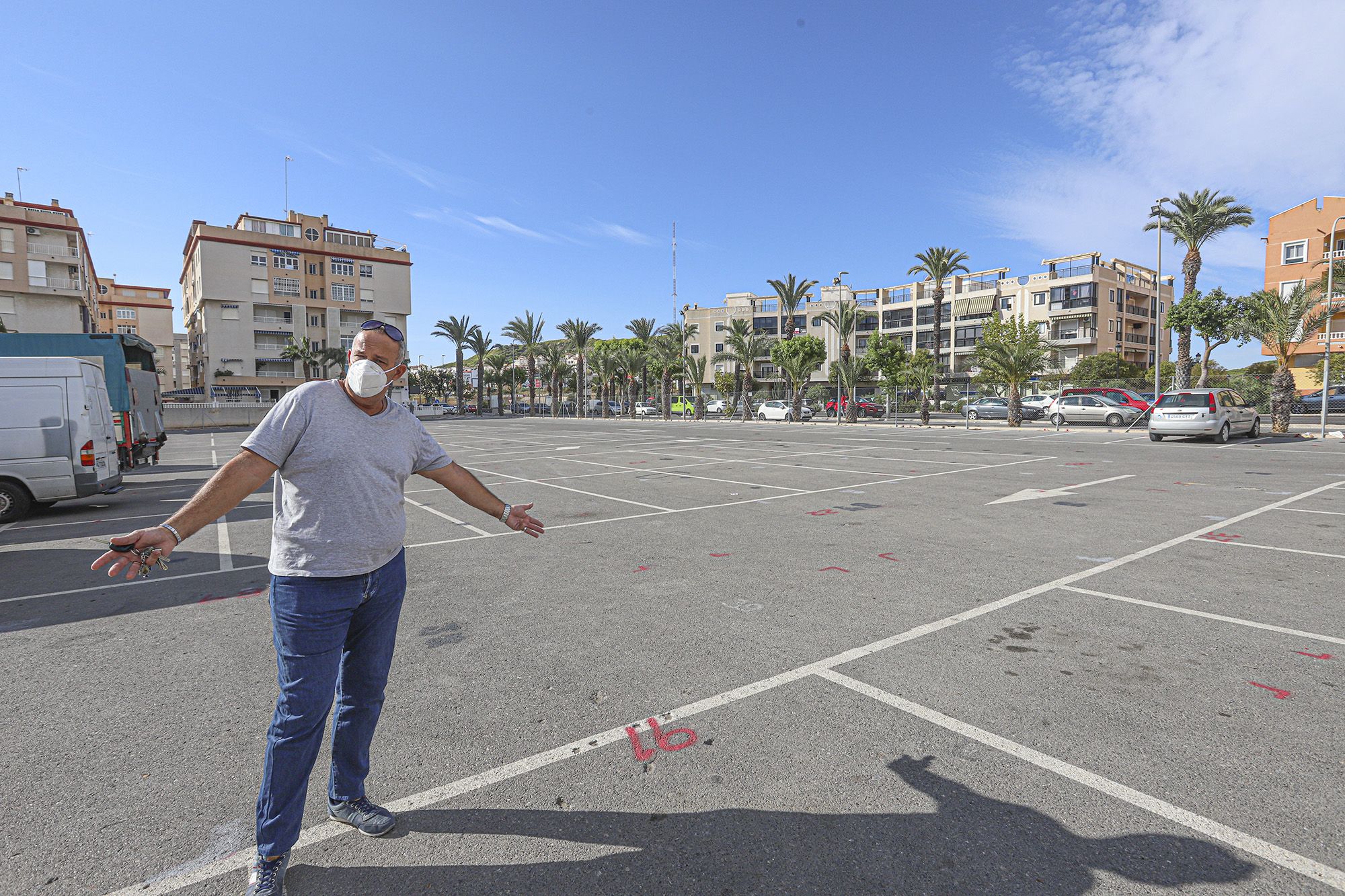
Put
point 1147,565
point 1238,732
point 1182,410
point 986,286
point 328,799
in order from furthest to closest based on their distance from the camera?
point 986,286 < point 1182,410 < point 1147,565 < point 1238,732 < point 328,799

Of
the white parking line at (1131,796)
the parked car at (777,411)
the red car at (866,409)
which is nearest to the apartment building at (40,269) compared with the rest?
the parked car at (777,411)

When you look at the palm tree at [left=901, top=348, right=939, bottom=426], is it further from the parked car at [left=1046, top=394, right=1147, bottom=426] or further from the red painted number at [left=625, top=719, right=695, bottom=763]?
the red painted number at [left=625, top=719, right=695, bottom=763]

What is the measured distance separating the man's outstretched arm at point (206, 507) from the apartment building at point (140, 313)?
121 meters

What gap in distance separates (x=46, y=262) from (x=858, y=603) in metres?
76.5

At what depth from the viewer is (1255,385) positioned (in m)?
40.4

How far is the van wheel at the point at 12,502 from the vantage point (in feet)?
32.0

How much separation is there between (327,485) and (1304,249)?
67.2 metres

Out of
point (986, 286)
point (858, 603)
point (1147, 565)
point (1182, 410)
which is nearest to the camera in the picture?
point (858, 603)

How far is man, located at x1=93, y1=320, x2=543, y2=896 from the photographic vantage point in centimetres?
231

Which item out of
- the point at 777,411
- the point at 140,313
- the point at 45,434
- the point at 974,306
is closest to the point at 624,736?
the point at 45,434

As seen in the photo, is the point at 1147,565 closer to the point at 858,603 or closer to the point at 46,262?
the point at 858,603

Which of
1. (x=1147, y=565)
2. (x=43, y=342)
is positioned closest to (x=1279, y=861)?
(x=1147, y=565)

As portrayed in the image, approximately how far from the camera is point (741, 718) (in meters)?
3.48

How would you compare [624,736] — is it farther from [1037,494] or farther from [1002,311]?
[1002,311]
